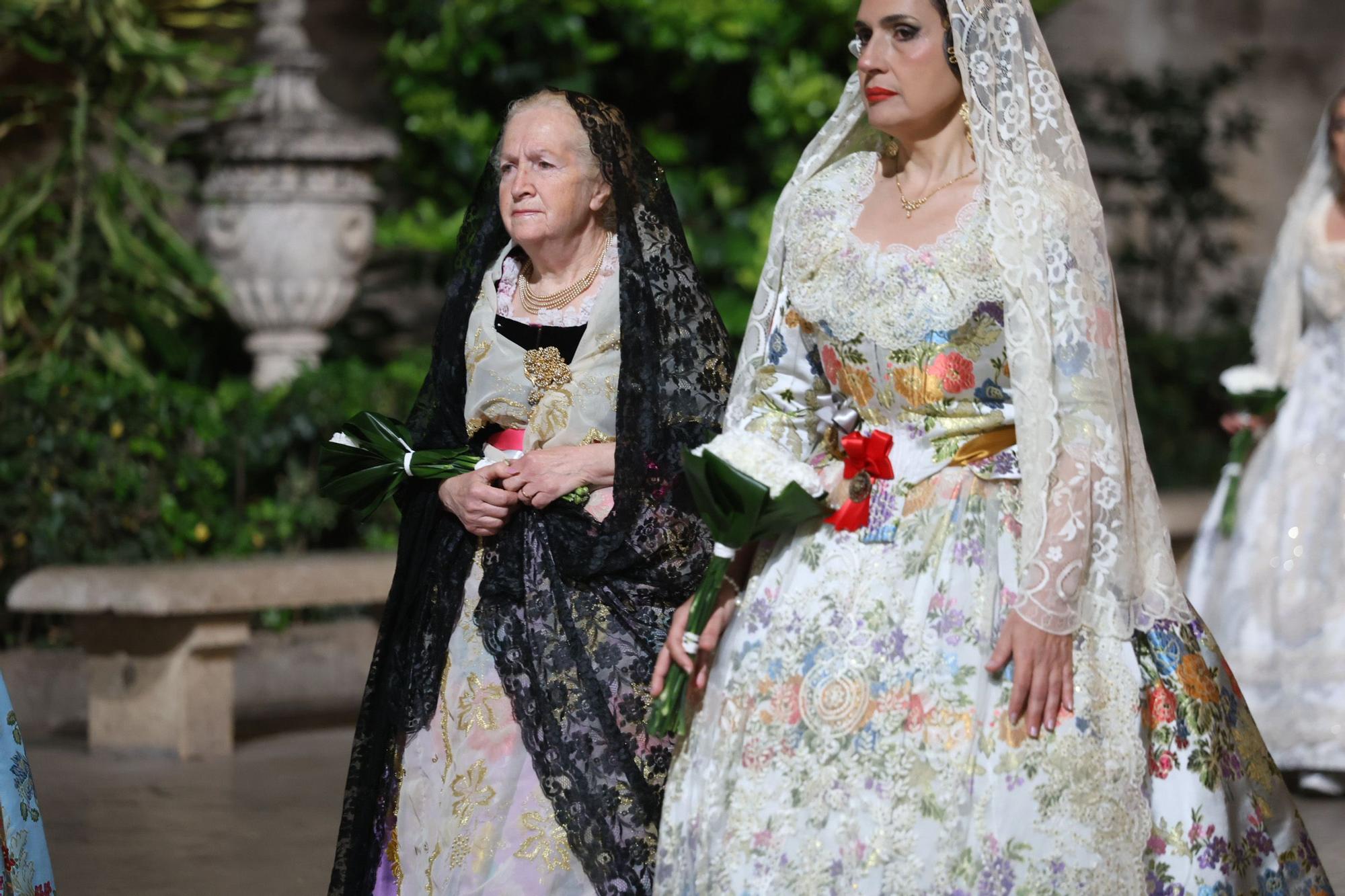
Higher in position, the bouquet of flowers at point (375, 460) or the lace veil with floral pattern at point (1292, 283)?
the lace veil with floral pattern at point (1292, 283)

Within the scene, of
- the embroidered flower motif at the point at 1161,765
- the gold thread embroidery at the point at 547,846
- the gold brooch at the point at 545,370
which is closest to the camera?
the embroidered flower motif at the point at 1161,765

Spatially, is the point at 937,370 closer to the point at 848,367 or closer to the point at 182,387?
the point at 848,367

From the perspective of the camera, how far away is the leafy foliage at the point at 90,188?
25.8ft

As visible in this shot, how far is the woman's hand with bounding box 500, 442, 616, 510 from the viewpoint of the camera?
3.68m

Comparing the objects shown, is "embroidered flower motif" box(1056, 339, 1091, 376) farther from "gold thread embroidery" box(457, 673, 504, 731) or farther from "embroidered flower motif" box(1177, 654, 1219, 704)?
"gold thread embroidery" box(457, 673, 504, 731)

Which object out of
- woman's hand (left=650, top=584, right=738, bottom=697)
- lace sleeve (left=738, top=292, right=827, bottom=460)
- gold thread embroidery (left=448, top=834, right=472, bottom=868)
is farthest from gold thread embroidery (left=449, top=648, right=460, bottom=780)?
lace sleeve (left=738, top=292, right=827, bottom=460)

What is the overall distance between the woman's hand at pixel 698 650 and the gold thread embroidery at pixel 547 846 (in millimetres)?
537

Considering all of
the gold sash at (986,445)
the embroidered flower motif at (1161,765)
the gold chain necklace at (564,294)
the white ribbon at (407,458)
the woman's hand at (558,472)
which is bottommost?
the embroidered flower motif at (1161,765)

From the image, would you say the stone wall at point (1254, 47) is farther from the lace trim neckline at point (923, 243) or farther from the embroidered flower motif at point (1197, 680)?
the embroidered flower motif at point (1197, 680)

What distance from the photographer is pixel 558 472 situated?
3.69 m

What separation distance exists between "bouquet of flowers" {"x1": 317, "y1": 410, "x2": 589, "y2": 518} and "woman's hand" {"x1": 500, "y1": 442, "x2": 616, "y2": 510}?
157 mm

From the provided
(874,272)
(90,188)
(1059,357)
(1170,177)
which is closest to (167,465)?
(90,188)

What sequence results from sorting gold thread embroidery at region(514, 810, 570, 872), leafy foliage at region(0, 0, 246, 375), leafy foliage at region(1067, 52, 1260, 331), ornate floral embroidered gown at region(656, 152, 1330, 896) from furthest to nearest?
leafy foliage at region(1067, 52, 1260, 331), leafy foliage at region(0, 0, 246, 375), gold thread embroidery at region(514, 810, 570, 872), ornate floral embroidered gown at region(656, 152, 1330, 896)

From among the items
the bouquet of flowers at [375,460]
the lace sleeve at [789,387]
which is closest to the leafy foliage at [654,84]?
the bouquet of flowers at [375,460]
